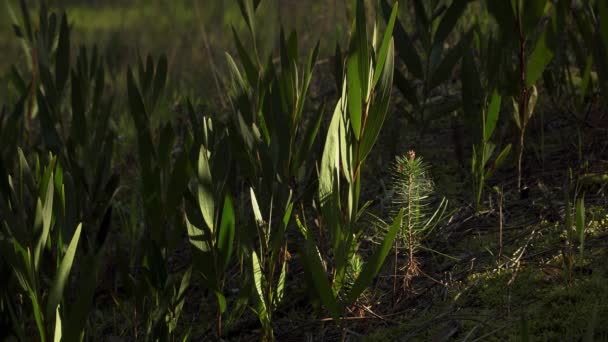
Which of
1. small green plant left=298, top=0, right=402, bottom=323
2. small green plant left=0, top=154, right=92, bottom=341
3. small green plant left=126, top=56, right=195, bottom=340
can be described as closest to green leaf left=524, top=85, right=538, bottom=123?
small green plant left=298, top=0, right=402, bottom=323

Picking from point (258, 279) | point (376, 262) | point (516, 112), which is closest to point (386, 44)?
point (376, 262)

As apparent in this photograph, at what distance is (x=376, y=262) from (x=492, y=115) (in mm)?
533

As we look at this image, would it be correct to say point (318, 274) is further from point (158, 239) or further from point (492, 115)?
point (492, 115)

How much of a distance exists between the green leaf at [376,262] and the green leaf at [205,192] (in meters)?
0.28

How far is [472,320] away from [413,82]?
146 centimetres

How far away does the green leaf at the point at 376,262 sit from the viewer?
111cm

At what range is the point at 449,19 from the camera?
1.75 meters

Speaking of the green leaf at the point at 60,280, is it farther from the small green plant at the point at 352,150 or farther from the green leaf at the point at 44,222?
the small green plant at the point at 352,150

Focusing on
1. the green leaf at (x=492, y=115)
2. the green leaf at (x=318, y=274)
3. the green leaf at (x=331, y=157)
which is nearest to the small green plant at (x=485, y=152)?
the green leaf at (x=492, y=115)

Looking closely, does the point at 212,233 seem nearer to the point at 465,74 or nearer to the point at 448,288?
the point at 448,288

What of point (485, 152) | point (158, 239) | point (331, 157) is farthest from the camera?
point (485, 152)

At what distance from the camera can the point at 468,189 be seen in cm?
174

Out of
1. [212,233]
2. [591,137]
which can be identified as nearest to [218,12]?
[591,137]

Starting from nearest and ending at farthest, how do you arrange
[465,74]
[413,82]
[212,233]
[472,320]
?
1. [472,320]
2. [212,233]
3. [465,74]
4. [413,82]
